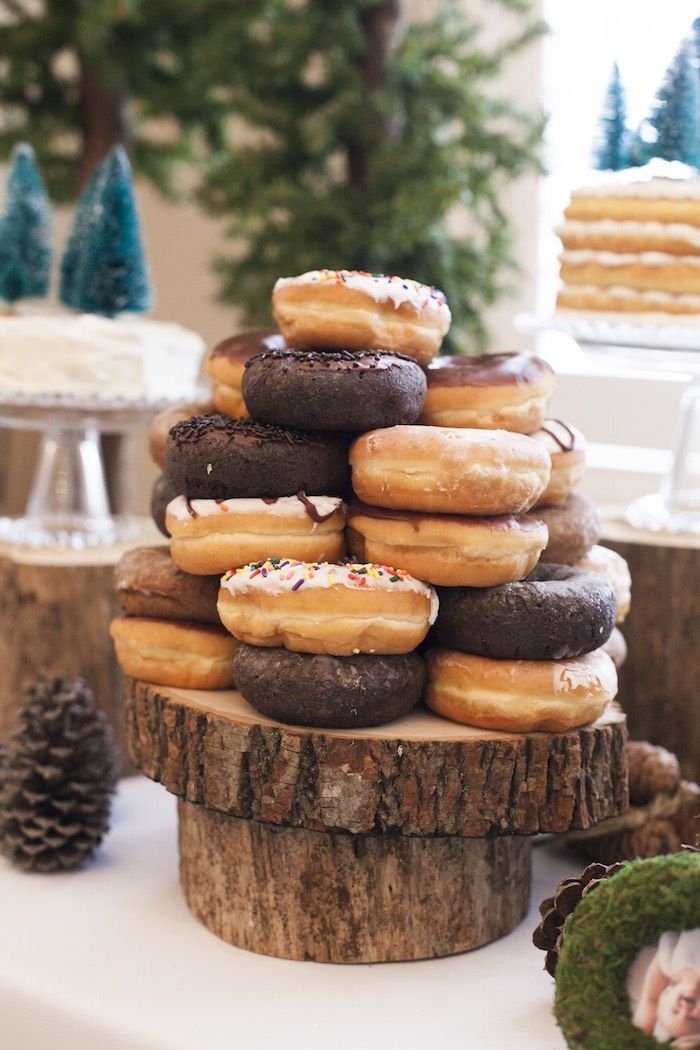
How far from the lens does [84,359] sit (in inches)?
66.0

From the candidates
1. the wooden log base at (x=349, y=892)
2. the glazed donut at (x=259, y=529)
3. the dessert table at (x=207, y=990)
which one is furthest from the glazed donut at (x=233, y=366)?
the dessert table at (x=207, y=990)

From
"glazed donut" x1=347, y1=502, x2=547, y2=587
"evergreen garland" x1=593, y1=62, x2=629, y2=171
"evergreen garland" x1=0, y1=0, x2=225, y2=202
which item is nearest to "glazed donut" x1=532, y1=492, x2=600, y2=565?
"glazed donut" x1=347, y1=502, x2=547, y2=587

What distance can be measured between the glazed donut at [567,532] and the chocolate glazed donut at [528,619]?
115 millimetres

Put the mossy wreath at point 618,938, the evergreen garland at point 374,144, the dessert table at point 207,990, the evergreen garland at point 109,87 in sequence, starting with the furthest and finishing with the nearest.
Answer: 1. the evergreen garland at point 109,87
2. the evergreen garland at point 374,144
3. the dessert table at point 207,990
4. the mossy wreath at point 618,938

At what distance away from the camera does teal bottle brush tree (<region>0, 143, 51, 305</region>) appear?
70.7 inches

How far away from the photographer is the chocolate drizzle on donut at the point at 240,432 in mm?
1161

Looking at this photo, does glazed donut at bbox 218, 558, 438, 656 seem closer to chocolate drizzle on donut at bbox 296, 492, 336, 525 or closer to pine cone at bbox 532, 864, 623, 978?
chocolate drizzle on donut at bbox 296, 492, 336, 525

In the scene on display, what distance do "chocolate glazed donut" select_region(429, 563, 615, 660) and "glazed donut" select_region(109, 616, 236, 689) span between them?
21 cm

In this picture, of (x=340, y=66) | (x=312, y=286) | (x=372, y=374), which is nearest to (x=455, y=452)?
(x=372, y=374)

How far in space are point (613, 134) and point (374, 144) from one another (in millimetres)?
640

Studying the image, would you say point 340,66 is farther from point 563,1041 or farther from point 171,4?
point 563,1041

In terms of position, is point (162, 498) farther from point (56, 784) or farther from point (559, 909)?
point (559, 909)

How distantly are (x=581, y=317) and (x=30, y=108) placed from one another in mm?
1382

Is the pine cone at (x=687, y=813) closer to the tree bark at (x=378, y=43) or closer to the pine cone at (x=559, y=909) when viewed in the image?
the pine cone at (x=559, y=909)
